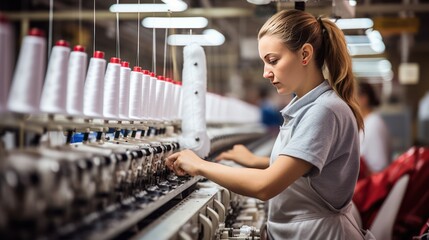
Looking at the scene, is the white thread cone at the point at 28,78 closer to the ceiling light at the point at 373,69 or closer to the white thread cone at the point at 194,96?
the white thread cone at the point at 194,96

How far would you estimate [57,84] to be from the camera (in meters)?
1.75

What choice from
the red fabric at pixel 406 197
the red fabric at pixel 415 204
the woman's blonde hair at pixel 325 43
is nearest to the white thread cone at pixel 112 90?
the woman's blonde hair at pixel 325 43

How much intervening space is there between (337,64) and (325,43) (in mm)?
100

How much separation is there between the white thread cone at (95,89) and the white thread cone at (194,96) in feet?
3.42

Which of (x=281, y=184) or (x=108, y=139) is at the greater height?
(x=108, y=139)

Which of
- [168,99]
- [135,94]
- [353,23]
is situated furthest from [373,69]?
[135,94]

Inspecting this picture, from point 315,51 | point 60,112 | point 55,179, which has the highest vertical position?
point 315,51

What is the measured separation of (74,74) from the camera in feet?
6.14

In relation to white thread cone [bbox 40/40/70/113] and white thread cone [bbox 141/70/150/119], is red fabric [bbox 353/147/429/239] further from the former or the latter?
white thread cone [bbox 40/40/70/113]

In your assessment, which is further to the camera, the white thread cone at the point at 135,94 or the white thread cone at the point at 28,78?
the white thread cone at the point at 135,94

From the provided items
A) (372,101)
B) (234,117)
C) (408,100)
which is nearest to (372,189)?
(372,101)

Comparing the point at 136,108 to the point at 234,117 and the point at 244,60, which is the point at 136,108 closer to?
the point at 234,117

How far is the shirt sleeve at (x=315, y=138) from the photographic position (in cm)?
239

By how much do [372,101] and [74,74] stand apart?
536cm
